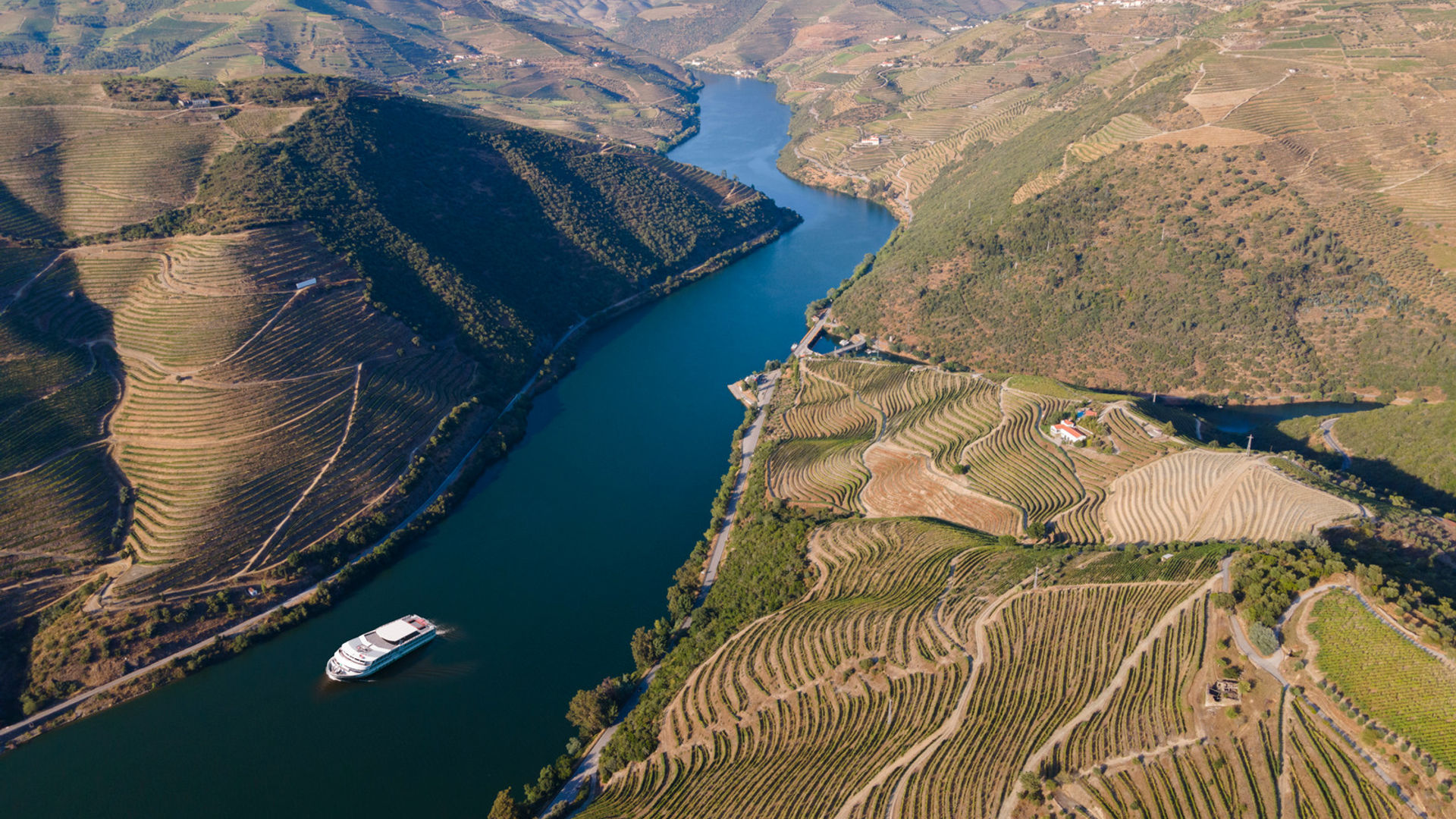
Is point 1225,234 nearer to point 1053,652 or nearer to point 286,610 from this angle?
point 1053,652

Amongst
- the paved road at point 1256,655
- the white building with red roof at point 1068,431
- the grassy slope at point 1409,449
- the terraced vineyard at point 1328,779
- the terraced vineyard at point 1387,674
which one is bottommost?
the grassy slope at point 1409,449

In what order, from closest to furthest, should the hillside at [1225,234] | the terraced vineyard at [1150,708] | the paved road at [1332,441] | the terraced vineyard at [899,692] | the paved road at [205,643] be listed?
the terraced vineyard at [1150,708]
the terraced vineyard at [899,692]
the paved road at [205,643]
the paved road at [1332,441]
the hillside at [1225,234]

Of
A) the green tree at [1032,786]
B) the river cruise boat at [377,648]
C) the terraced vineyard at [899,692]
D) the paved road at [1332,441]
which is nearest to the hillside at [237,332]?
the river cruise boat at [377,648]

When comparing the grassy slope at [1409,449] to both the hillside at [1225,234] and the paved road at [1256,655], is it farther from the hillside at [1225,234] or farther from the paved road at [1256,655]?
the paved road at [1256,655]

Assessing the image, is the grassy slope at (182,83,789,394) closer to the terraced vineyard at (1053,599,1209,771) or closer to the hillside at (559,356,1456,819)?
the hillside at (559,356,1456,819)

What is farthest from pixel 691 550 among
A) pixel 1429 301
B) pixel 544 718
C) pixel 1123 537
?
pixel 1429 301

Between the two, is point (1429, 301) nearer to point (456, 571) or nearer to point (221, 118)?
point (456, 571)

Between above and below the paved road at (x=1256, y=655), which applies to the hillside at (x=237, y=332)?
above
